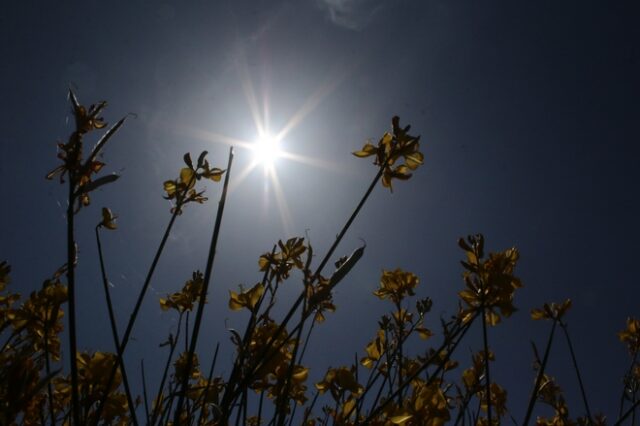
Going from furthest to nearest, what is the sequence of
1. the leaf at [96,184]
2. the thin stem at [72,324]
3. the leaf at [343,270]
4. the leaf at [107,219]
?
1. the leaf at [107,219]
2. the leaf at [343,270]
3. the leaf at [96,184]
4. the thin stem at [72,324]

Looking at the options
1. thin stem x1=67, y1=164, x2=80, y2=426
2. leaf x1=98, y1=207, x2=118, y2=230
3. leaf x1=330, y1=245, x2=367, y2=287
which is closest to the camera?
thin stem x1=67, y1=164, x2=80, y2=426

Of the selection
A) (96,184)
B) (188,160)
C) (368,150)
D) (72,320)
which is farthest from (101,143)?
(368,150)

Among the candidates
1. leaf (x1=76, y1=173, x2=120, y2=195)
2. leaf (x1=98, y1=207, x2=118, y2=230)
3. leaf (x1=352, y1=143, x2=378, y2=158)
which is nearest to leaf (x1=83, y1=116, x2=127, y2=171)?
leaf (x1=76, y1=173, x2=120, y2=195)

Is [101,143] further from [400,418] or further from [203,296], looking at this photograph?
[400,418]

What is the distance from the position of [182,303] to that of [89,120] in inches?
79.5

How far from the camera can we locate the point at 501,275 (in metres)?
2.01

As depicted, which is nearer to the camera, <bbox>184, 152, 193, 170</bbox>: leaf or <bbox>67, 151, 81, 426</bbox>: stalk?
<bbox>67, 151, 81, 426</bbox>: stalk

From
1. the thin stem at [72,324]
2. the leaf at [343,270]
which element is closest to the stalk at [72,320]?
the thin stem at [72,324]

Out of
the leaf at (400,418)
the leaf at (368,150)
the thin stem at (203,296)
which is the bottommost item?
the leaf at (400,418)

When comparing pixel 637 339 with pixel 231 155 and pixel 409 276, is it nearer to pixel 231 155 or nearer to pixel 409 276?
pixel 409 276

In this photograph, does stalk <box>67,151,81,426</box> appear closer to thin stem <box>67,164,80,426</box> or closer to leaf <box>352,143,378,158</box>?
thin stem <box>67,164,80,426</box>

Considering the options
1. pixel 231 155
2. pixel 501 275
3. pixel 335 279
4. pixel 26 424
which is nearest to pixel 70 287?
pixel 231 155

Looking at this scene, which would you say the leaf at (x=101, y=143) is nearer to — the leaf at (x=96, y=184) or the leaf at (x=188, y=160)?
the leaf at (x=96, y=184)

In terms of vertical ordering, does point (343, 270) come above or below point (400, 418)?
above
